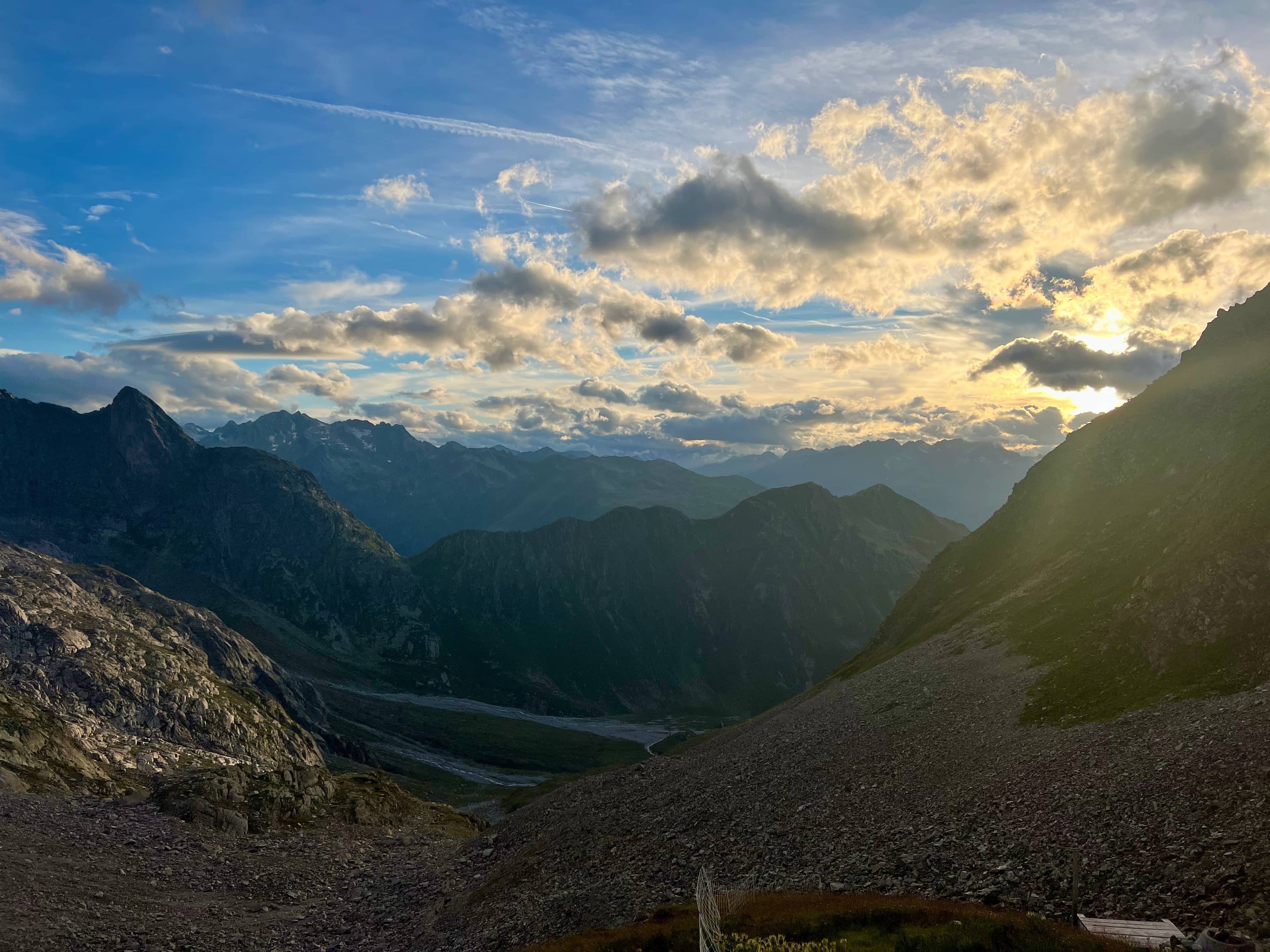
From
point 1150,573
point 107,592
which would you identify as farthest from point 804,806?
point 107,592

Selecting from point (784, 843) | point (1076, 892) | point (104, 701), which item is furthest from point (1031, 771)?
point (104, 701)

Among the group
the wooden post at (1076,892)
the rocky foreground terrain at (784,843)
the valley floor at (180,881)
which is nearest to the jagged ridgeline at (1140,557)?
the rocky foreground terrain at (784,843)

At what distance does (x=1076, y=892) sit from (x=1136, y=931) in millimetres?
2333

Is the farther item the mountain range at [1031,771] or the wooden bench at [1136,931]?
the mountain range at [1031,771]

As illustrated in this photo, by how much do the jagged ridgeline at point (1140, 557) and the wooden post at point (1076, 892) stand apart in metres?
30.4

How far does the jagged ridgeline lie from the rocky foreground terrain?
795 centimetres

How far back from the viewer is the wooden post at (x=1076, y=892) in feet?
87.3

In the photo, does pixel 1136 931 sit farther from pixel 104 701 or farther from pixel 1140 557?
pixel 104 701

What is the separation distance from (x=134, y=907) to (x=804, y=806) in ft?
162

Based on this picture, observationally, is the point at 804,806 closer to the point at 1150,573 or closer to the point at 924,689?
the point at 924,689

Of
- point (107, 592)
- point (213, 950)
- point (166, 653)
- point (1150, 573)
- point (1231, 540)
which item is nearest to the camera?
point (213, 950)

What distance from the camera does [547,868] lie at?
5541cm

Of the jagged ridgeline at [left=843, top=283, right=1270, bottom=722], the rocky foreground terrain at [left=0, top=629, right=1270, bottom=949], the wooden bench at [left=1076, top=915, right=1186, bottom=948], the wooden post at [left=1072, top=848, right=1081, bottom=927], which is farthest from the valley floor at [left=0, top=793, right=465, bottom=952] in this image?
the jagged ridgeline at [left=843, top=283, right=1270, bottom=722]

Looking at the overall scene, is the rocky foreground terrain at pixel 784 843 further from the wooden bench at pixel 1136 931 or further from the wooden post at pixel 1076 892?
the wooden bench at pixel 1136 931
